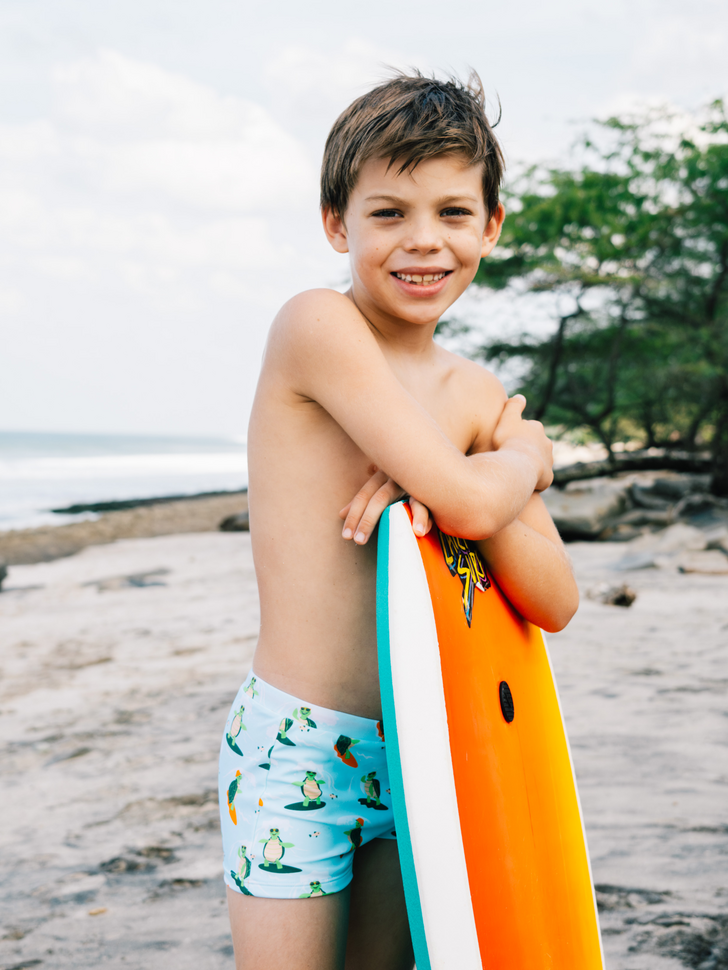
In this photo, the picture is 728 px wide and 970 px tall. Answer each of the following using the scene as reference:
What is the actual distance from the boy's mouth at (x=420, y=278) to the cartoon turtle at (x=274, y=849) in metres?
0.93

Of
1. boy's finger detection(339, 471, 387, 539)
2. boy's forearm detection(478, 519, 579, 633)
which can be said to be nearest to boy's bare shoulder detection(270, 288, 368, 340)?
boy's finger detection(339, 471, 387, 539)

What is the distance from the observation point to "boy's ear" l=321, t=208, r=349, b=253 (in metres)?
1.48

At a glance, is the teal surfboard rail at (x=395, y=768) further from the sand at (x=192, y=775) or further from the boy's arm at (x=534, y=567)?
the sand at (x=192, y=775)

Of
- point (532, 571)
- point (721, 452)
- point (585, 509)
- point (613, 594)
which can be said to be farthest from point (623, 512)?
point (532, 571)

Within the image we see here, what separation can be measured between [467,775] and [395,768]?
0.13 meters

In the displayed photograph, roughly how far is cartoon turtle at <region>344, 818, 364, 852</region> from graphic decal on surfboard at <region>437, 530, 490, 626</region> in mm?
382

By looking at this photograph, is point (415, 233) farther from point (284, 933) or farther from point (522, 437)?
point (284, 933)

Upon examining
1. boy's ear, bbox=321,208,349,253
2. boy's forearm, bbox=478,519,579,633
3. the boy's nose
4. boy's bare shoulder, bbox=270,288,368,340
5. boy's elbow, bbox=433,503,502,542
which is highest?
boy's ear, bbox=321,208,349,253

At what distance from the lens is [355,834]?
1.35 meters

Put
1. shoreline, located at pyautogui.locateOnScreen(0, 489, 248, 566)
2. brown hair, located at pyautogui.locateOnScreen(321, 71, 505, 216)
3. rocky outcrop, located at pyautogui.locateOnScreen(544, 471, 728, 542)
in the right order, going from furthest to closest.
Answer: shoreline, located at pyautogui.locateOnScreen(0, 489, 248, 566)
rocky outcrop, located at pyautogui.locateOnScreen(544, 471, 728, 542)
brown hair, located at pyautogui.locateOnScreen(321, 71, 505, 216)

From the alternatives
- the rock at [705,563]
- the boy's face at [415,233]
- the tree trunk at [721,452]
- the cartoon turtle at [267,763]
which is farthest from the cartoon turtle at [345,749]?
the tree trunk at [721,452]

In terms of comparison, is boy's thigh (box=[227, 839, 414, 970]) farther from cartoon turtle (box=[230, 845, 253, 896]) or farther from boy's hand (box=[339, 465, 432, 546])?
boy's hand (box=[339, 465, 432, 546])

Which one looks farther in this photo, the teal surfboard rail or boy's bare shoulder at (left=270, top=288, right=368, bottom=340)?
boy's bare shoulder at (left=270, top=288, right=368, bottom=340)

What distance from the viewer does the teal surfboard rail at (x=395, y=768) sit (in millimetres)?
1074
